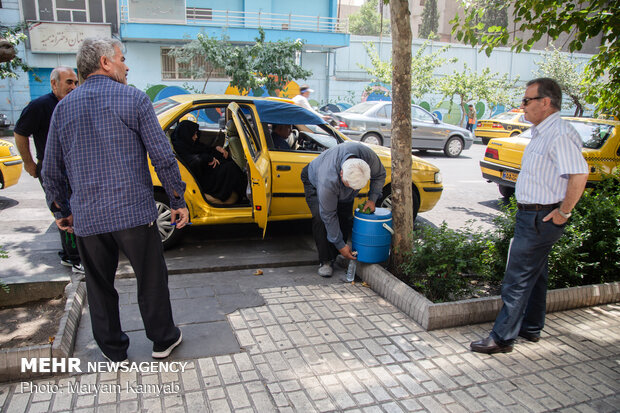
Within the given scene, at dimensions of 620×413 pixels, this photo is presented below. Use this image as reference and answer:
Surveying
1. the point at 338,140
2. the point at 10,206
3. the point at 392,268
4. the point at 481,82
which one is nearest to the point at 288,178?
the point at 338,140

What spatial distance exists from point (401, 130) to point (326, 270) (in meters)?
1.65

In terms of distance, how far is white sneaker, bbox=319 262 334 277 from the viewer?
5.04 meters

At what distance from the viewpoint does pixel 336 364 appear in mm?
3391

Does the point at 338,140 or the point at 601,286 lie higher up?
the point at 338,140

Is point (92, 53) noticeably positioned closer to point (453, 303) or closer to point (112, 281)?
point (112, 281)

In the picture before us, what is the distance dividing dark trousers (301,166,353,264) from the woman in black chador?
106 cm

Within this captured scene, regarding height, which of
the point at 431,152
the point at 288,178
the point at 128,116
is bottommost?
the point at 431,152

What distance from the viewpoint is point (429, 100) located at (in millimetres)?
26703

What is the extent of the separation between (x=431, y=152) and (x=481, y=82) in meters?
7.33

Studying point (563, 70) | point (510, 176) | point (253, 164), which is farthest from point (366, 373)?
point (563, 70)

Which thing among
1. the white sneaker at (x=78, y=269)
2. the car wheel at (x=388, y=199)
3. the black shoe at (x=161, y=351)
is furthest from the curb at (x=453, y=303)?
the white sneaker at (x=78, y=269)

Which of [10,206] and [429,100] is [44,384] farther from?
[429,100]

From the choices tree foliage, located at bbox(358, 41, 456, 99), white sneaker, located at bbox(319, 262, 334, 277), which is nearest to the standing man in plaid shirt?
white sneaker, located at bbox(319, 262, 334, 277)

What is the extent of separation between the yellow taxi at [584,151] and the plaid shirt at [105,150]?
23.0 ft
